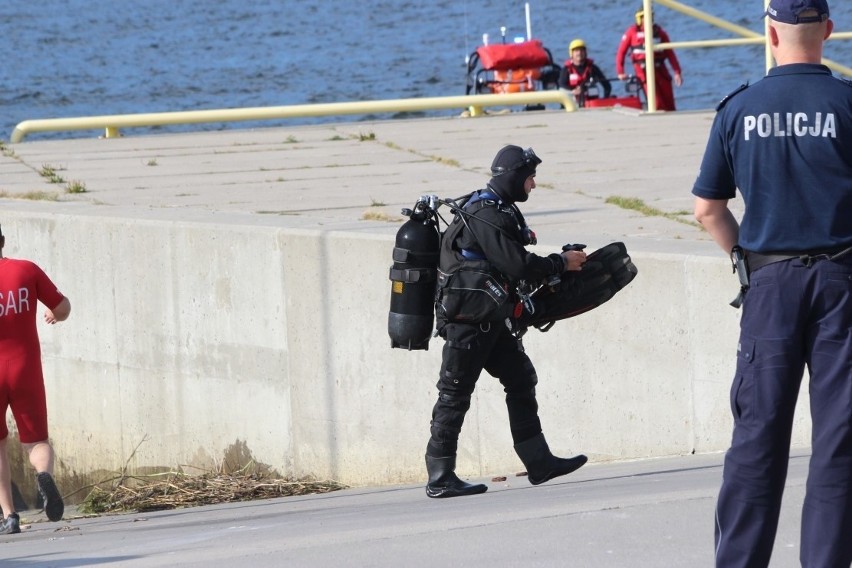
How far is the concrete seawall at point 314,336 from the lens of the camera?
788 cm

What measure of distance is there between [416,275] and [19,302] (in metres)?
2.38

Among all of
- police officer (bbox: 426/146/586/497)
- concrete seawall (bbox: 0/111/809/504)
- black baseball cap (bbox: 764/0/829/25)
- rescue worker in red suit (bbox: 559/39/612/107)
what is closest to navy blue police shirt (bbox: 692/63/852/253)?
black baseball cap (bbox: 764/0/829/25)

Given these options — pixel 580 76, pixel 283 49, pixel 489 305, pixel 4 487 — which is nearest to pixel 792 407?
pixel 489 305

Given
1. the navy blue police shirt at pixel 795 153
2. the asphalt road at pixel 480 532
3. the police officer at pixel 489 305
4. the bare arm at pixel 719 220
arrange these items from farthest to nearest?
the police officer at pixel 489 305, the asphalt road at pixel 480 532, the bare arm at pixel 719 220, the navy blue police shirt at pixel 795 153

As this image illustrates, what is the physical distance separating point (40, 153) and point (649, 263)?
374 inches

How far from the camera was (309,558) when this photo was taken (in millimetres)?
5371

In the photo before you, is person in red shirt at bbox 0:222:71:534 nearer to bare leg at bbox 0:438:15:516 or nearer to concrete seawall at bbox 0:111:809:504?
bare leg at bbox 0:438:15:516

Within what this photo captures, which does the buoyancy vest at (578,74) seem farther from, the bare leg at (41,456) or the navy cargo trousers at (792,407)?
the navy cargo trousers at (792,407)

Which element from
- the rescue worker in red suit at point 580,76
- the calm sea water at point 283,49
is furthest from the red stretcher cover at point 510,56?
the calm sea water at point 283,49

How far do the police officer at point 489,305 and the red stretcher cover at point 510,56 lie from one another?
14521 millimetres

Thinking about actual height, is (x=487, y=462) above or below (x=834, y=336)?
below

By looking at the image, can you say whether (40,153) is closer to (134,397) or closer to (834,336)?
(134,397)

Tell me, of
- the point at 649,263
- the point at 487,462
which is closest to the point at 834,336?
the point at 649,263

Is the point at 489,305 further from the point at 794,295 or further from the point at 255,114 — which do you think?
the point at 255,114
